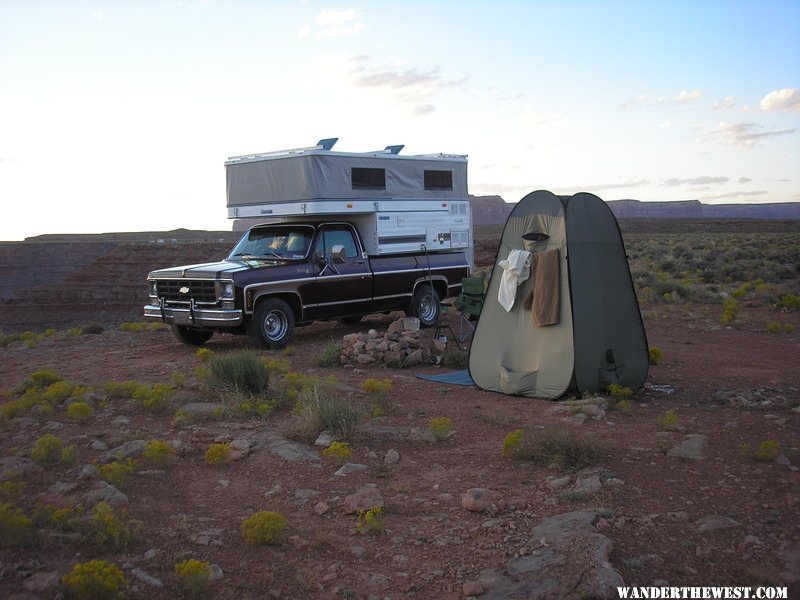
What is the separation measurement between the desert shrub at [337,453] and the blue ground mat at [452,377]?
3.18m

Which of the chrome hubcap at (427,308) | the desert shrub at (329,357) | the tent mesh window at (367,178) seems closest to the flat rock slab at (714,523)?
the desert shrub at (329,357)

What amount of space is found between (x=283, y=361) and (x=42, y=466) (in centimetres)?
499

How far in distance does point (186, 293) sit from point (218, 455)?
5989 mm

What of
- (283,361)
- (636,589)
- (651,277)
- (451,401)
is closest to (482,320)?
(451,401)

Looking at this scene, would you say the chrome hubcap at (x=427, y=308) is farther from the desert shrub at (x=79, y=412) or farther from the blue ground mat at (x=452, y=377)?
the desert shrub at (x=79, y=412)

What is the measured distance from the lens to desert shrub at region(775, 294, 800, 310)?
617 inches

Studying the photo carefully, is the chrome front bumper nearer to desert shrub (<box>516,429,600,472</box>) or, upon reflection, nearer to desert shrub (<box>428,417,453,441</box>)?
desert shrub (<box>428,417,453,441</box>)

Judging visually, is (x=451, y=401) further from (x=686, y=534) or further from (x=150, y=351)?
(x=150, y=351)

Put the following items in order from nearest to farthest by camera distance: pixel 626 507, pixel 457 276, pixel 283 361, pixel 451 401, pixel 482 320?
pixel 626 507 → pixel 451 401 → pixel 482 320 → pixel 283 361 → pixel 457 276

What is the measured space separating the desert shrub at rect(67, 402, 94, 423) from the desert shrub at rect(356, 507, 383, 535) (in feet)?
11.6

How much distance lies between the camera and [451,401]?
8766 millimetres

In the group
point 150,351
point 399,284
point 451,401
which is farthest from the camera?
point 399,284

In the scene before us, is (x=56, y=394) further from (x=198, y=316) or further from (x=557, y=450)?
(x=557, y=450)

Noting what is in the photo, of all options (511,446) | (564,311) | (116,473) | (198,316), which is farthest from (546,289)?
(198,316)
